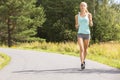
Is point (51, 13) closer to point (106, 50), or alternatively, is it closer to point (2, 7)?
point (2, 7)

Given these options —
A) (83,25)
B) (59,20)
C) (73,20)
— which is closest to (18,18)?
(59,20)

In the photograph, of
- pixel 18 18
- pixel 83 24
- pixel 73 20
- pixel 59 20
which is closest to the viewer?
pixel 83 24

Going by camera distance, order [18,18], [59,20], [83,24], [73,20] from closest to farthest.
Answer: [83,24] < [18,18] < [59,20] < [73,20]

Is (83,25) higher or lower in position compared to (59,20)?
higher

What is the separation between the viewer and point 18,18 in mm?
51906

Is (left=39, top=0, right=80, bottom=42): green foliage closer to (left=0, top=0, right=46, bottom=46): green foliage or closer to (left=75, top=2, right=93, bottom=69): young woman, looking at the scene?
(left=0, top=0, right=46, bottom=46): green foliage

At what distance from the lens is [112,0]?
2511 inches

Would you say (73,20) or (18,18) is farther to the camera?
(73,20)

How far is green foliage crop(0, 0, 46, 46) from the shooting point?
51875mm

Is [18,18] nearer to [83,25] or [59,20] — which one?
[59,20]

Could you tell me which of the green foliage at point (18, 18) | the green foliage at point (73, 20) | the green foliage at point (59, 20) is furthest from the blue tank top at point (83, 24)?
the green foliage at point (59, 20)

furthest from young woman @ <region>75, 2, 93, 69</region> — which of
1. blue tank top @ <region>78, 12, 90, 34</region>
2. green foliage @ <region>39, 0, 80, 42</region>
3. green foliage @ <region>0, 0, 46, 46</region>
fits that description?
green foliage @ <region>39, 0, 80, 42</region>

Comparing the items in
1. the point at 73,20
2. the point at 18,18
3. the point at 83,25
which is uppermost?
the point at 83,25

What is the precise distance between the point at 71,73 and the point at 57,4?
180 feet
